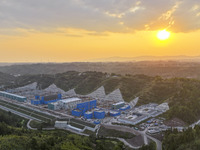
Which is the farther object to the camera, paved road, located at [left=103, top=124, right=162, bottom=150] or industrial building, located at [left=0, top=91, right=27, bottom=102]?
industrial building, located at [left=0, top=91, right=27, bottom=102]

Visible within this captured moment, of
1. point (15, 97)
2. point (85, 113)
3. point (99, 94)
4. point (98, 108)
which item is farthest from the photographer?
point (99, 94)

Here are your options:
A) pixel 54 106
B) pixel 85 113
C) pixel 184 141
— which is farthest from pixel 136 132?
pixel 54 106

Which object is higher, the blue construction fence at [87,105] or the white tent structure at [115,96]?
the white tent structure at [115,96]

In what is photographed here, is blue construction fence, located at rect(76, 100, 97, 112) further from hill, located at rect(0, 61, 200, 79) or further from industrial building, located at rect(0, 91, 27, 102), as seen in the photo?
hill, located at rect(0, 61, 200, 79)

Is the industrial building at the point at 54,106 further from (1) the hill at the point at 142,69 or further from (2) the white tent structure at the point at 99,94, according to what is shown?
(1) the hill at the point at 142,69

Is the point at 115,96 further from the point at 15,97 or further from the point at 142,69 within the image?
the point at 142,69

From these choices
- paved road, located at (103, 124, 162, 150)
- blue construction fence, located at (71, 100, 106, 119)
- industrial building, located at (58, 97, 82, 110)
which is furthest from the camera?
industrial building, located at (58, 97, 82, 110)

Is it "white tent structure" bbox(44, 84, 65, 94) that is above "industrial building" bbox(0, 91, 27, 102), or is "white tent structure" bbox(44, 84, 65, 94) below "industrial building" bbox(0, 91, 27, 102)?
above

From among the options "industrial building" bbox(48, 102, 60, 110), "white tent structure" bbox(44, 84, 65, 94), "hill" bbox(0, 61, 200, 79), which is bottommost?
"industrial building" bbox(48, 102, 60, 110)

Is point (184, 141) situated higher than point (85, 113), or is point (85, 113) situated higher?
point (184, 141)

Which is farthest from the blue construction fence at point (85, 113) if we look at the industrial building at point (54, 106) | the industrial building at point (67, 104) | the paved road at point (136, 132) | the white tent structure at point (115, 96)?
the white tent structure at point (115, 96)

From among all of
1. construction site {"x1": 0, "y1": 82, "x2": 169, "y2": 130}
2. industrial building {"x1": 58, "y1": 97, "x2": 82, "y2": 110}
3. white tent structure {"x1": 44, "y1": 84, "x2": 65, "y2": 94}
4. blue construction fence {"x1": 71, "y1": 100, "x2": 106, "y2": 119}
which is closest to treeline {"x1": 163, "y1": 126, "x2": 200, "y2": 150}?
construction site {"x1": 0, "y1": 82, "x2": 169, "y2": 130}
